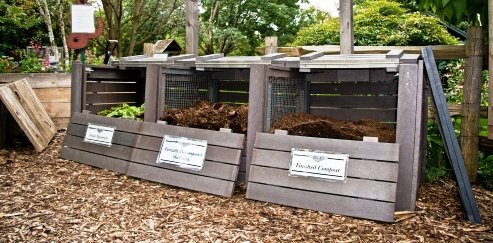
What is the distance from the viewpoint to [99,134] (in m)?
5.19

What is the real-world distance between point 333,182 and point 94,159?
2874 millimetres

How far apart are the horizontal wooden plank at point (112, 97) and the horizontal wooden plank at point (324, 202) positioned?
2859 mm

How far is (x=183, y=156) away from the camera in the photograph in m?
4.43

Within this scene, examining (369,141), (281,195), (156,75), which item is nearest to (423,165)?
(369,141)

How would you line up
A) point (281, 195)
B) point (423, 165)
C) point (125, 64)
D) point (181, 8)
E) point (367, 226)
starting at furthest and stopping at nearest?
point (181, 8)
point (125, 64)
point (423, 165)
point (281, 195)
point (367, 226)

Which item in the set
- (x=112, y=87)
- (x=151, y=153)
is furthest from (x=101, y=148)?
(x=112, y=87)

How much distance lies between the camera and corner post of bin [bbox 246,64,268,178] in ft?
13.6

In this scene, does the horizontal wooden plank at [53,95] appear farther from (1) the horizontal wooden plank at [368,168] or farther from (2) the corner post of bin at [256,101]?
(1) the horizontal wooden plank at [368,168]

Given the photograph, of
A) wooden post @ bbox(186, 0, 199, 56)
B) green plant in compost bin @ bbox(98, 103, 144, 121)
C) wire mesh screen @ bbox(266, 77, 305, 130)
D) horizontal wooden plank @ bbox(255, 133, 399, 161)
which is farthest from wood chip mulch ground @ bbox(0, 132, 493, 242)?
wooden post @ bbox(186, 0, 199, 56)

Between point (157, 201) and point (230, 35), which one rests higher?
point (230, 35)

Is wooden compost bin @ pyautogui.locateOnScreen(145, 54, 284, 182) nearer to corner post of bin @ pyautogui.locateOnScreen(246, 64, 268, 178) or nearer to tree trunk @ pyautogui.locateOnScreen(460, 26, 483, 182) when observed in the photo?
corner post of bin @ pyautogui.locateOnScreen(246, 64, 268, 178)

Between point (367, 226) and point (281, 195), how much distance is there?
782 millimetres

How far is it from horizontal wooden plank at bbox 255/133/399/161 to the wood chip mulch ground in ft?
1.64

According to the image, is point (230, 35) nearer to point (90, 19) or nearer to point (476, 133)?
point (90, 19)
